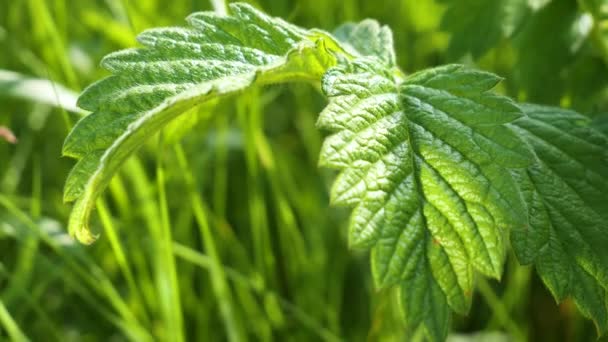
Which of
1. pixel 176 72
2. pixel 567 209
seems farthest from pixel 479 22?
pixel 176 72

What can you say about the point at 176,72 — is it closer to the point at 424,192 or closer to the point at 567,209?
the point at 424,192

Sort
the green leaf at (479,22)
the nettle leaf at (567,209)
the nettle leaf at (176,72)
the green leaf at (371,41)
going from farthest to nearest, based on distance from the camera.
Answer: the green leaf at (479,22) → the green leaf at (371,41) → the nettle leaf at (567,209) → the nettle leaf at (176,72)

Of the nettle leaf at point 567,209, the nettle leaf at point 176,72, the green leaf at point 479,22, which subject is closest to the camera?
the nettle leaf at point 176,72

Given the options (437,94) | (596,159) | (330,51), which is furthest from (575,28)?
(330,51)

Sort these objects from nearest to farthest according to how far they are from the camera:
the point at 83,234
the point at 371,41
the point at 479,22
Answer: the point at 83,234 < the point at 371,41 < the point at 479,22

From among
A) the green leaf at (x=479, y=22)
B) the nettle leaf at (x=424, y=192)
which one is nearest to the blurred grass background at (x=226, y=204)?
the green leaf at (x=479, y=22)

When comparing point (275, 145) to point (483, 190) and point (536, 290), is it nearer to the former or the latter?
point (536, 290)

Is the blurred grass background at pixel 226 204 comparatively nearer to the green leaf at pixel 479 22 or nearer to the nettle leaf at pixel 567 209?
the green leaf at pixel 479 22
